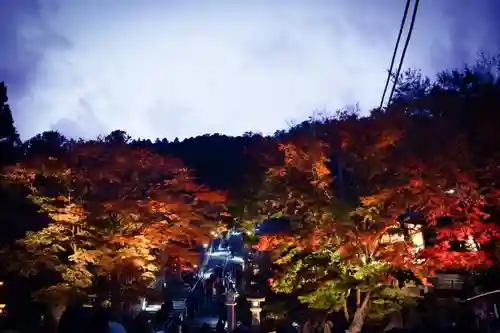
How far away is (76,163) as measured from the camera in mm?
18438


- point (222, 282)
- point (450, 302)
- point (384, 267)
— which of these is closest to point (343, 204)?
point (384, 267)

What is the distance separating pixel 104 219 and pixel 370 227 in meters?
9.69

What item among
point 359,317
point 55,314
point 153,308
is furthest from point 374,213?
point 153,308

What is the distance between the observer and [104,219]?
57.0ft

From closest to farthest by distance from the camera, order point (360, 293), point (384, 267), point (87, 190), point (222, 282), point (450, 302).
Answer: point (384, 267) < point (360, 293) < point (450, 302) < point (87, 190) < point (222, 282)

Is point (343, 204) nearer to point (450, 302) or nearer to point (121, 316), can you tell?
point (450, 302)

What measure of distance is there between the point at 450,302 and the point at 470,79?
1089 cm

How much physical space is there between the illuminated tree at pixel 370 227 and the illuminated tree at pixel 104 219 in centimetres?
460

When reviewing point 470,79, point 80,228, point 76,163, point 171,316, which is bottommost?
point 171,316

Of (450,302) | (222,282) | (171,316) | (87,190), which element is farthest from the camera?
(222,282)

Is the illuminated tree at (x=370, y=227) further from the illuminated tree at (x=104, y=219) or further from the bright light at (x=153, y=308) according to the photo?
the bright light at (x=153, y=308)

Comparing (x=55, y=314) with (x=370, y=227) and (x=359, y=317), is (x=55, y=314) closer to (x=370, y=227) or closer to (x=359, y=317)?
(x=359, y=317)

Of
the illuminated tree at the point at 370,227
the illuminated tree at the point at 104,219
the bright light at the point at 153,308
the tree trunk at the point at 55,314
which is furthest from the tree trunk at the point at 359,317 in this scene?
the bright light at the point at 153,308

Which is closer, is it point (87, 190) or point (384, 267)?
point (384, 267)
